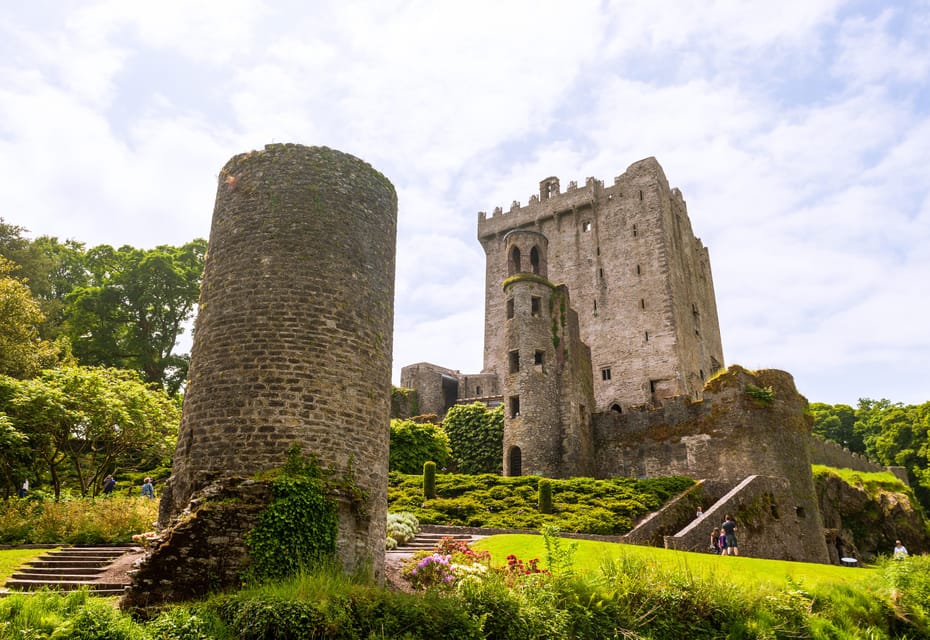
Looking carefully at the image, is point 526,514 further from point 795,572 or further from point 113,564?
point 113,564

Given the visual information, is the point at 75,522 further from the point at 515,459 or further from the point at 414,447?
the point at 515,459

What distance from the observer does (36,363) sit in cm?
2559

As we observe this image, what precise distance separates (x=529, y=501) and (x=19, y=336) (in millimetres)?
19817

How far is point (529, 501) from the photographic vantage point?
79.7 ft

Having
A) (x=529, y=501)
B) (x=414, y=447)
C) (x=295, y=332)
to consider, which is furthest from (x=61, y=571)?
(x=414, y=447)

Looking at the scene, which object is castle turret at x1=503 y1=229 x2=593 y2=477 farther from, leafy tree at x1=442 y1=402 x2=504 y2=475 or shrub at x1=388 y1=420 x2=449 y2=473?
shrub at x1=388 y1=420 x2=449 y2=473

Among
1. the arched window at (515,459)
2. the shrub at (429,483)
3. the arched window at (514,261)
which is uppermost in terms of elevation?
the arched window at (514,261)

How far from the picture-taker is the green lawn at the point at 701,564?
39.0 ft

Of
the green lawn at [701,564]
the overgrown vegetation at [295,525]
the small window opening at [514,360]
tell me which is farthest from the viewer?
the small window opening at [514,360]

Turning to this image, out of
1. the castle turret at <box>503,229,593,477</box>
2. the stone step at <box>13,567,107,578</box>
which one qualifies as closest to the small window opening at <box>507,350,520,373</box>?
the castle turret at <box>503,229,593,477</box>

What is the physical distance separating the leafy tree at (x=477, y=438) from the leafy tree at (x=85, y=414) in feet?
50.0

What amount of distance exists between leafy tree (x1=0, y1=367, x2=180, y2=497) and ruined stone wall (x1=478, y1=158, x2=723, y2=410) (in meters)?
27.7

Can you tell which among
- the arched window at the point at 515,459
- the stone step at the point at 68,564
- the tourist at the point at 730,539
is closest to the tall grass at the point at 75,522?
the stone step at the point at 68,564

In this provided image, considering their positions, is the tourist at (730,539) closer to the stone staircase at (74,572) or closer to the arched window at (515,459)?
the arched window at (515,459)
